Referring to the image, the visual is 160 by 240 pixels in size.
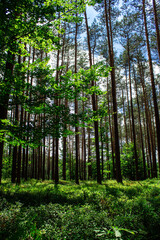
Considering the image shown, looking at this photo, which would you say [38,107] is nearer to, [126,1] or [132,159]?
[126,1]

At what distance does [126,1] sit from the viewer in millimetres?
12453

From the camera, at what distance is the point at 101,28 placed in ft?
52.3

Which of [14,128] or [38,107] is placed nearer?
[14,128]

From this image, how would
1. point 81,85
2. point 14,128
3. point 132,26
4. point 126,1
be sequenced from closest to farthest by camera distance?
1. point 14,128
2. point 81,85
3. point 126,1
4. point 132,26

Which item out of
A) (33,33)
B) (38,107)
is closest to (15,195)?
(38,107)

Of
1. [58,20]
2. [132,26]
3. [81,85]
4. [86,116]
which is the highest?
[132,26]

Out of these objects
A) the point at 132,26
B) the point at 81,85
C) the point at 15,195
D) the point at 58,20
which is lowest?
the point at 15,195

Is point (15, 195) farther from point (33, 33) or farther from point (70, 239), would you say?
point (33, 33)

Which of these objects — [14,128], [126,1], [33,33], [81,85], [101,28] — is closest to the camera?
[33,33]

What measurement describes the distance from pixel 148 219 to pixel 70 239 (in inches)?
84.1

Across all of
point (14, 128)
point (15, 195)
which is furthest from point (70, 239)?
point (15, 195)

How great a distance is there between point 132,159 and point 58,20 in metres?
16.9

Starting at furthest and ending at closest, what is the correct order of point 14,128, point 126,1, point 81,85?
point 126,1
point 81,85
point 14,128

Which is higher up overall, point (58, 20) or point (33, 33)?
point (58, 20)
